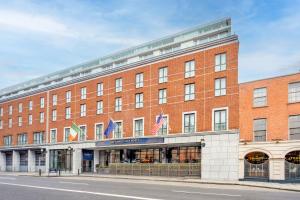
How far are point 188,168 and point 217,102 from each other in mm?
7524

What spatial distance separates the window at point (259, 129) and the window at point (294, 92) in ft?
10.2

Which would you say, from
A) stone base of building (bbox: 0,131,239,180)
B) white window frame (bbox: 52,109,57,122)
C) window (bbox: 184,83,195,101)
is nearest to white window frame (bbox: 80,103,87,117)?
stone base of building (bbox: 0,131,239,180)

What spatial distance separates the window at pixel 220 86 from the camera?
4025 centimetres

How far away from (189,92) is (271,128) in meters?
11.0

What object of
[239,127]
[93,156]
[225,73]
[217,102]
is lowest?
[93,156]

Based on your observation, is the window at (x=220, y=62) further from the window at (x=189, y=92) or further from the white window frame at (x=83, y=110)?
Answer: the white window frame at (x=83, y=110)

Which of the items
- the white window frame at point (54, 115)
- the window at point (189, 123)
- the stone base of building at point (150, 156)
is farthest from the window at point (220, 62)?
the white window frame at point (54, 115)

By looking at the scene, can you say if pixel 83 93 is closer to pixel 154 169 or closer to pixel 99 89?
pixel 99 89

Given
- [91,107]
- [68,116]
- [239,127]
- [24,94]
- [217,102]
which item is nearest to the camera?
[239,127]

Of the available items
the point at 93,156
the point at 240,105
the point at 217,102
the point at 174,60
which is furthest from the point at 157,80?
the point at 93,156

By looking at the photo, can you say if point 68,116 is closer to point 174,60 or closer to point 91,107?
point 91,107

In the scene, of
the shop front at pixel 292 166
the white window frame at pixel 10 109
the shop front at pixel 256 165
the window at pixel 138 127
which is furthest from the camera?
the white window frame at pixel 10 109

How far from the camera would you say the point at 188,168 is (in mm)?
41562

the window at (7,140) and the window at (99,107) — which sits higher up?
the window at (99,107)
